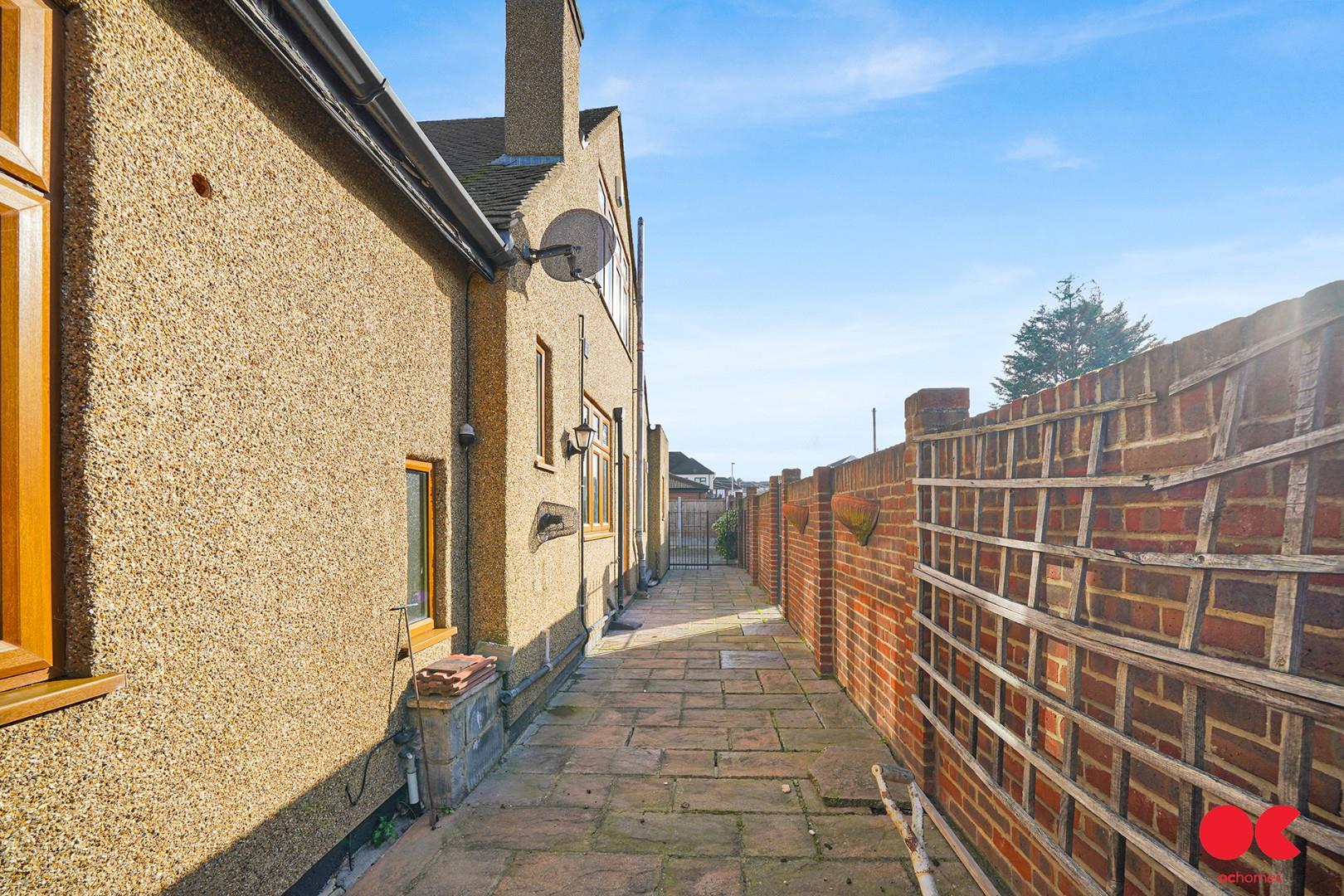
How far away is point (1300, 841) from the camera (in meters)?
1.38

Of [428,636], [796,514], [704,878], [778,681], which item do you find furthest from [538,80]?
[704,878]

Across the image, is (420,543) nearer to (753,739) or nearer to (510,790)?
(510,790)

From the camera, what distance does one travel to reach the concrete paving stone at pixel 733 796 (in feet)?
12.0

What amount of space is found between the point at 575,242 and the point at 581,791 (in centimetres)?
396

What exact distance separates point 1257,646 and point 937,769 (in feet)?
8.26

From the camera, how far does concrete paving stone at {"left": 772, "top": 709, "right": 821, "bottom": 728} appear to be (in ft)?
16.5

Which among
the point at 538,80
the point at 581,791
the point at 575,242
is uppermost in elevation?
the point at 538,80

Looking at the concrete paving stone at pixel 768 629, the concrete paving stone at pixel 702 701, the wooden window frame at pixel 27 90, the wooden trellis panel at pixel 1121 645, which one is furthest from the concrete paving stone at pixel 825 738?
the wooden window frame at pixel 27 90

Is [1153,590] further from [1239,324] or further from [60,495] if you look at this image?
[60,495]

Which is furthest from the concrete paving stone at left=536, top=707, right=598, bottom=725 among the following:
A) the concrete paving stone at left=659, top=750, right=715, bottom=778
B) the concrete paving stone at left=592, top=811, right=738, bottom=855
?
the concrete paving stone at left=592, top=811, right=738, bottom=855

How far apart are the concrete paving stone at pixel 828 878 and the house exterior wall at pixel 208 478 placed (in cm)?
180

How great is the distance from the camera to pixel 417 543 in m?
4.08

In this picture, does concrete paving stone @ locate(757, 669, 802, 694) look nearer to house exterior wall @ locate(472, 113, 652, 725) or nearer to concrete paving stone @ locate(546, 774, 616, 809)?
house exterior wall @ locate(472, 113, 652, 725)

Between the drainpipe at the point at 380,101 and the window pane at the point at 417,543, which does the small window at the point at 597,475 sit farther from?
the drainpipe at the point at 380,101
